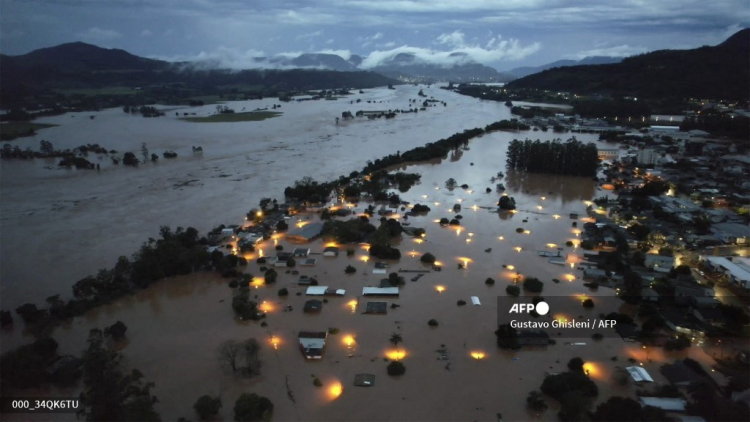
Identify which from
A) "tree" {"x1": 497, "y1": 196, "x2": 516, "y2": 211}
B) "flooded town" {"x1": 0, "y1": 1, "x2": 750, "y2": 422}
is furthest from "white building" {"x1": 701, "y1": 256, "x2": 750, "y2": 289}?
"tree" {"x1": 497, "y1": 196, "x2": 516, "y2": 211}

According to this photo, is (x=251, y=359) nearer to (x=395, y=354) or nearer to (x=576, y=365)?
(x=395, y=354)

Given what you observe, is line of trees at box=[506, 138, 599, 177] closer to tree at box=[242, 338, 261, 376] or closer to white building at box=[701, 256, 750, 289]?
white building at box=[701, 256, 750, 289]

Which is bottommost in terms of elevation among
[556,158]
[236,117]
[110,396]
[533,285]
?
[533,285]

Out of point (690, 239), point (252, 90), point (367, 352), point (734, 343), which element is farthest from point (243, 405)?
point (252, 90)

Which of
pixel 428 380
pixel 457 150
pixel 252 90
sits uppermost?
pixel 252 90

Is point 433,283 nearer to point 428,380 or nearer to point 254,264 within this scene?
point 428,380

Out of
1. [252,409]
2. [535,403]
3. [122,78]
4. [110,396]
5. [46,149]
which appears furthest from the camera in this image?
[122,78]

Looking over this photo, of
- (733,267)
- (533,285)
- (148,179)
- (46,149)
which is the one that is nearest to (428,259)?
(533,285)
